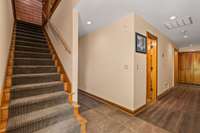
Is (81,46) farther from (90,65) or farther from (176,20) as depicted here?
(176,20)

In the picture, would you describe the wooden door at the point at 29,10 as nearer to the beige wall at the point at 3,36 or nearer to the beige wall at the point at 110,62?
the beige wall at the point at 110,62

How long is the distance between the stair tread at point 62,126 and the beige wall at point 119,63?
4.71ft

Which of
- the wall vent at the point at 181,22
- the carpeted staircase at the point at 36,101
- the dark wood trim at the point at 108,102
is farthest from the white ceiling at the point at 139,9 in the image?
the dark wood trim at the point at 108,102

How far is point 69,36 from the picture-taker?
7.73 feet

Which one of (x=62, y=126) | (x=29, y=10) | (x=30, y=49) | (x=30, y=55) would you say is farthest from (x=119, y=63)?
(x=29, y=10)

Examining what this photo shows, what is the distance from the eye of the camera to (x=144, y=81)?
2910 mm

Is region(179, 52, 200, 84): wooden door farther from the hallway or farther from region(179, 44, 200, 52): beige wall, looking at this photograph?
the hallway

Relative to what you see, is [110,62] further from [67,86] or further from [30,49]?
[30,49]

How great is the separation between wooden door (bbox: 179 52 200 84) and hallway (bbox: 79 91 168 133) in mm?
→ 6533

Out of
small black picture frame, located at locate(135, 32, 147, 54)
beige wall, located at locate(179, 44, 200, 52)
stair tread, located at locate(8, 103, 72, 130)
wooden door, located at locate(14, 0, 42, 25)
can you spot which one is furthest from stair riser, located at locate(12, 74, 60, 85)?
beige wall, located at locate(179, 44, 200, 52)

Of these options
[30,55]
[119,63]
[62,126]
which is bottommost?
[62,126]

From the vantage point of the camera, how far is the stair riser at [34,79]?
1.96 metres

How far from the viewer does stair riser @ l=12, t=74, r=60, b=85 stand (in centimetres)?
196

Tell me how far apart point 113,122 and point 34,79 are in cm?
184
